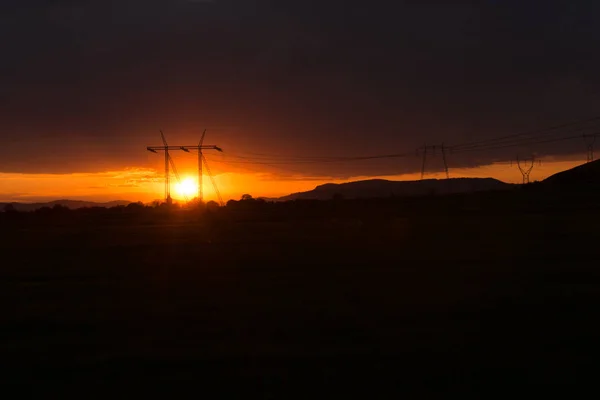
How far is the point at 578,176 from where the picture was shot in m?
121

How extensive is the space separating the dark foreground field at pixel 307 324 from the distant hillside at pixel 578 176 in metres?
84.4

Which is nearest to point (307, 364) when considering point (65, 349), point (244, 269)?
point (65, 349)

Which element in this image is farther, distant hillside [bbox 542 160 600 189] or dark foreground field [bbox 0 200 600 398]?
distant hillside [bbox 542 160 600 189]

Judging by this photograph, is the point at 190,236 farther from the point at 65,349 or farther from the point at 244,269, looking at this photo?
the point at 65,349

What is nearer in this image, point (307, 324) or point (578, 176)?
point (307, 324)

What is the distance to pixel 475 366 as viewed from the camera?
1200 cm

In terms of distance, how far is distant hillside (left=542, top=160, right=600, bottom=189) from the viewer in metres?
111

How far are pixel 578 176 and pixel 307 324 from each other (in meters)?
115

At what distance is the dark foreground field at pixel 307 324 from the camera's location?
452 inches

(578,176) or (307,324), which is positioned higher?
(578,176)

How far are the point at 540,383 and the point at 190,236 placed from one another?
1513 inches

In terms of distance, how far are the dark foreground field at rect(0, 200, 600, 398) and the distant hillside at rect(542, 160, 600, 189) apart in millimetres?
84354

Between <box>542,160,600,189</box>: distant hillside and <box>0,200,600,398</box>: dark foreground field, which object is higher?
<box>542,160,600,189</box>: distant hillside

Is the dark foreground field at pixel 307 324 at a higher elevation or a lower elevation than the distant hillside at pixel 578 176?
lower
